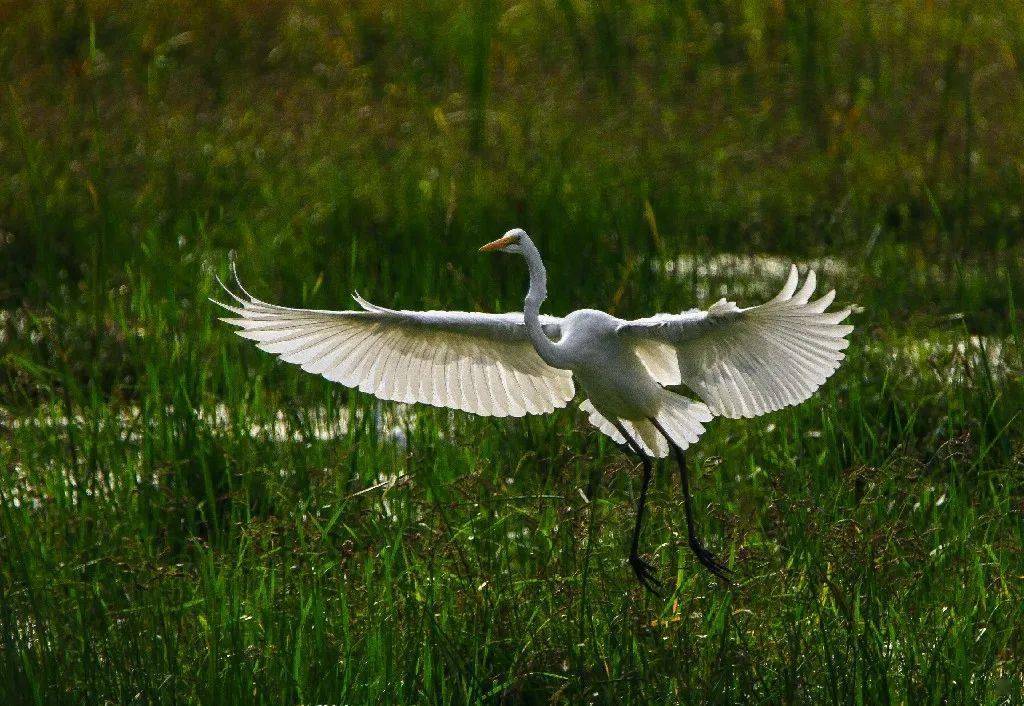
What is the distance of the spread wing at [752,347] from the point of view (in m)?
2.76

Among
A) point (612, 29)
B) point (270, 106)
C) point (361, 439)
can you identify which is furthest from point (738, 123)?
point (361, 439)

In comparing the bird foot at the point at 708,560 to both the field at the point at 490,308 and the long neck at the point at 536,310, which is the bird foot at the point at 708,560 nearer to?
the field at the point at 490,308

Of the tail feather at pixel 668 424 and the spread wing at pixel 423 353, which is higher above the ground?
the spread wing at pixel 423 353

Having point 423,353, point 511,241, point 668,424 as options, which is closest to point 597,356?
point 511,241

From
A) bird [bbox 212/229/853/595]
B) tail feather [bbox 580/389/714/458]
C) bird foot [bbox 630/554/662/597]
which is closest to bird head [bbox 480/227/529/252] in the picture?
bird [bbox 212/229/853/595]

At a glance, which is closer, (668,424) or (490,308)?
(668,424)

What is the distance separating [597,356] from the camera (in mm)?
2916

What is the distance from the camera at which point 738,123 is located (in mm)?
7621

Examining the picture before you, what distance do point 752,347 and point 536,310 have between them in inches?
17.1

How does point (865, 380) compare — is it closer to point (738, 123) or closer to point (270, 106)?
point (738, 123)

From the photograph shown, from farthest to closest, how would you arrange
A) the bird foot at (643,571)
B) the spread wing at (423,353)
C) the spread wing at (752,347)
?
1. the spread wing at (423,353)
2. the bird foot at (643,571)
3. the spread wing at (752,347)

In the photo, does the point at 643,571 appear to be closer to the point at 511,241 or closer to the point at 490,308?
the point at 511,241

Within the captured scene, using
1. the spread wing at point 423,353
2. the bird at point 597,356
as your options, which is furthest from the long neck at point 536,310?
the spread wing at point 423,353

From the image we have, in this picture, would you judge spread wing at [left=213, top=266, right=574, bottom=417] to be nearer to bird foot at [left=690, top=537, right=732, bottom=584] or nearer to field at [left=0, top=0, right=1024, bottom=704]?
field at [left=0, top=0, right=1024, bottom=704]
